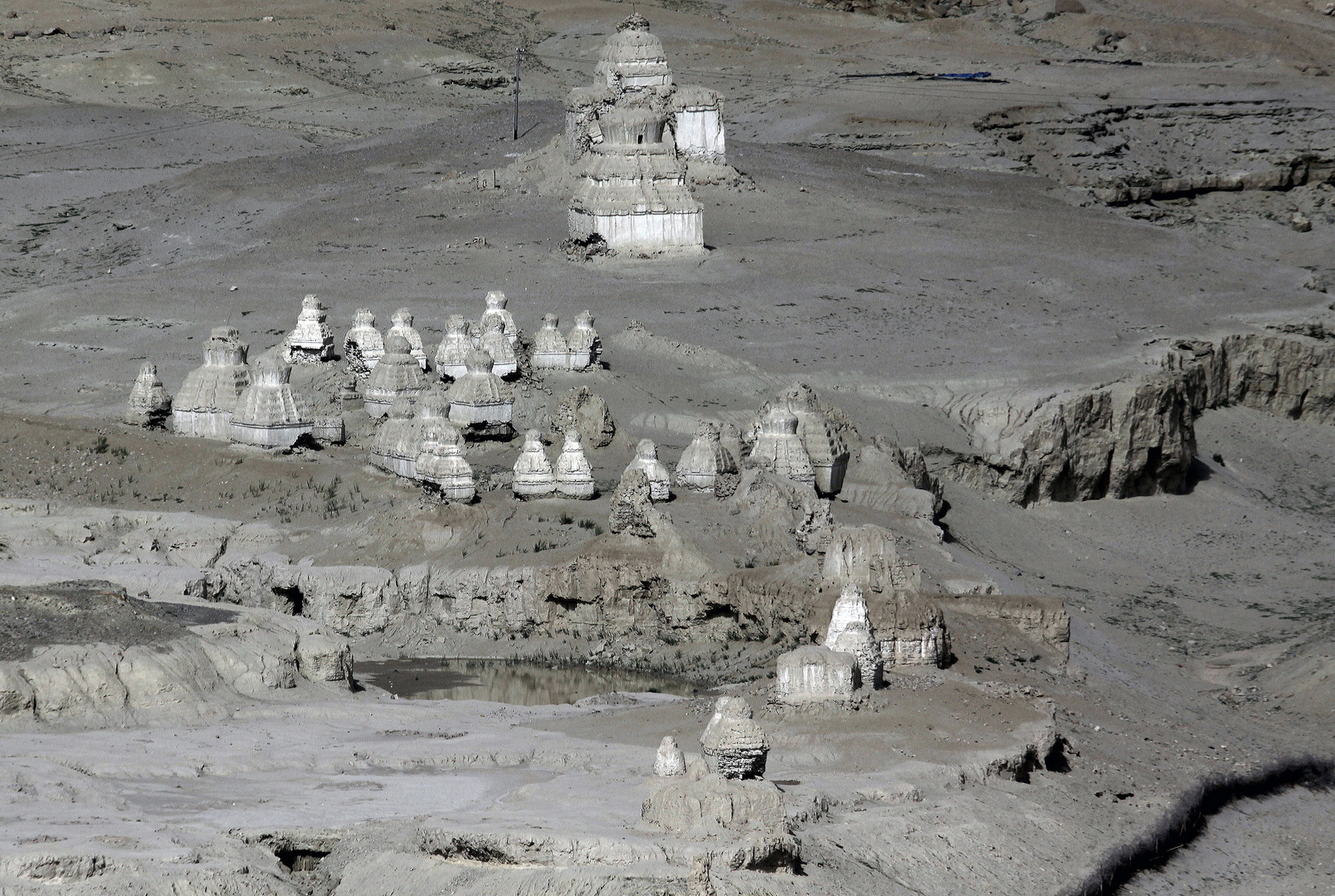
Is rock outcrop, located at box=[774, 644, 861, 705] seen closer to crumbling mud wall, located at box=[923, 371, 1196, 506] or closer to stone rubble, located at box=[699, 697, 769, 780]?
stone rubble, located at box=[699, 697, 769, 780]

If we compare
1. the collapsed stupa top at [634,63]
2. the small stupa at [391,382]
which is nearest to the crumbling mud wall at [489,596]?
the small stupa at [391,382]

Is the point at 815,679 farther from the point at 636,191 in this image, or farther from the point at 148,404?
the point at 636,191

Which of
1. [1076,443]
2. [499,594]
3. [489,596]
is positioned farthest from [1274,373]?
[489,596]

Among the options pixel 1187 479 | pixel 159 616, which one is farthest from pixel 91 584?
pixel 1187 479

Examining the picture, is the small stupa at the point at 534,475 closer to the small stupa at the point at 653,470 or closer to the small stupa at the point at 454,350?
the small stupa at the point at 653,470

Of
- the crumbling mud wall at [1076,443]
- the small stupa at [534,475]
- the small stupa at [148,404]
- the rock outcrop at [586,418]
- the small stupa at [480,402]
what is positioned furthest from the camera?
the crumbling mud wall at [1076,443]
